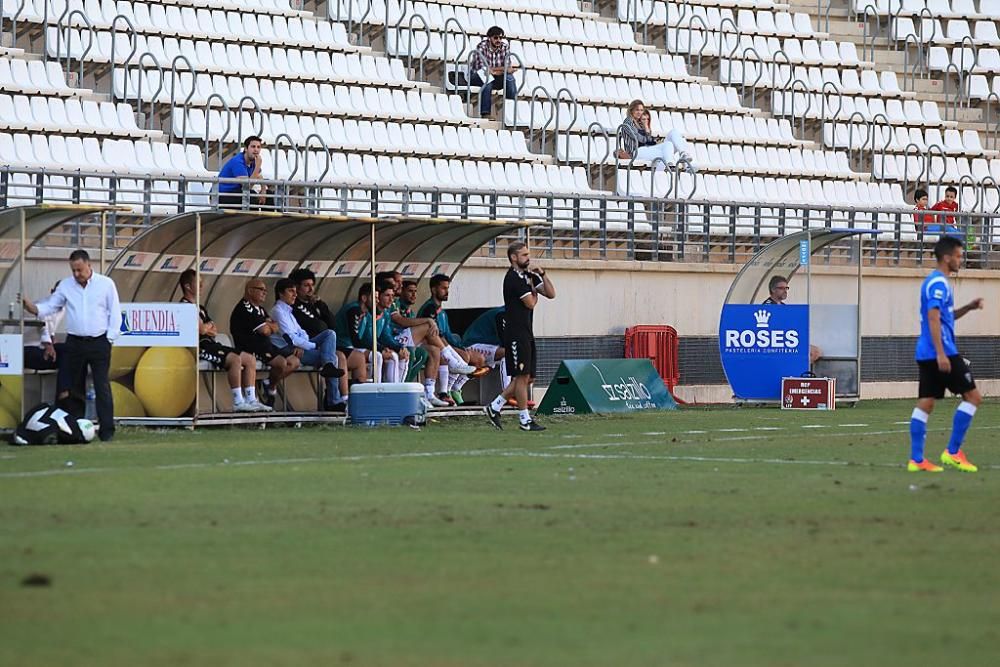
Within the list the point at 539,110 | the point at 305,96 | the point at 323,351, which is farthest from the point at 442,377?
the point at 539,110

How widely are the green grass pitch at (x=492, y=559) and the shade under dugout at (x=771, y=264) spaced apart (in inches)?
427

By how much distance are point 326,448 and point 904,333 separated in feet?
55.9

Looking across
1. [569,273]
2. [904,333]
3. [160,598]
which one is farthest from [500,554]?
Answer: [904,333]

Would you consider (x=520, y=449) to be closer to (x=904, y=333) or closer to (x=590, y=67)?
(x=904, y=333)

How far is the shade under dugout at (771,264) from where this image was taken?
1109 inches

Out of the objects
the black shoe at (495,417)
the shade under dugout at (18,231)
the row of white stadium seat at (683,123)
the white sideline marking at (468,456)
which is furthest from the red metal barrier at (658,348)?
the shade under dugout at (18,231)

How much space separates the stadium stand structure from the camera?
26.5 m

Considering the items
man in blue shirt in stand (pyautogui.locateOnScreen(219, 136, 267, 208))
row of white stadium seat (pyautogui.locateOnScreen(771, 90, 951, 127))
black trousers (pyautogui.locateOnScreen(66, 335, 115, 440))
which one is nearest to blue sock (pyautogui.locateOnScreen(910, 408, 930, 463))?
black trousers (pyautogui.locateOnScreen(66, 335, 115, 440))

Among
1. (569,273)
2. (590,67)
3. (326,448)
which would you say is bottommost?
(326,448)

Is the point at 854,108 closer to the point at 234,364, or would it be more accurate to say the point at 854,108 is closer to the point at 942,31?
the point at 942,31

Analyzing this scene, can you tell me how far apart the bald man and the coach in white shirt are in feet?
9.47

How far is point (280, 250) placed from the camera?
23.0 metres

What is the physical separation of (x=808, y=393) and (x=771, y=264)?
2.31 metres

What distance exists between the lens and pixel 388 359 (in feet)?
76.2
